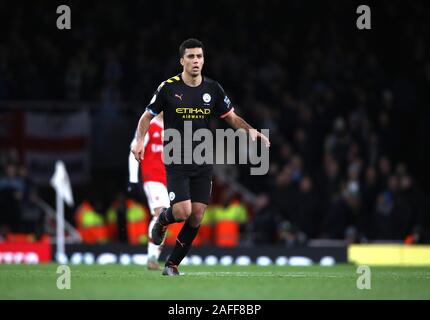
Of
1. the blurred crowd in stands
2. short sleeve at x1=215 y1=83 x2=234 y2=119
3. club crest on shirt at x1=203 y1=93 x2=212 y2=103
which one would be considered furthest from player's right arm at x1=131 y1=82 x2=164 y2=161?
the blurred crowd in stands

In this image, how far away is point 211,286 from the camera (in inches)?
484

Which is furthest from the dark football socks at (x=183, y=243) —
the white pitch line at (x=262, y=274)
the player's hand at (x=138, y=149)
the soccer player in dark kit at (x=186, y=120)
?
the player's hand at (x=138, y=149)

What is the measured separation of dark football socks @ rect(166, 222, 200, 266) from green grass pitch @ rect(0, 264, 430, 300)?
250mm

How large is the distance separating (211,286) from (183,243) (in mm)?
1376

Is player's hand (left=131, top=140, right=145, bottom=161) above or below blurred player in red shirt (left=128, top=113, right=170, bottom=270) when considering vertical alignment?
above

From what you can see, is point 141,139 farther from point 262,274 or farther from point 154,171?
point 154,171

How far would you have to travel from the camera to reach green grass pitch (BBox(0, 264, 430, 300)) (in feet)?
37.0

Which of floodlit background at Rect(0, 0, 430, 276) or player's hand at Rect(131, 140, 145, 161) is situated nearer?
player's hand at Rect(131, 140, 145, 161)

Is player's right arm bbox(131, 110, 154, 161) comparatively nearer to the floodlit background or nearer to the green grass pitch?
the green grass pitch

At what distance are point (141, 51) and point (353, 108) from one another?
6.12 metres

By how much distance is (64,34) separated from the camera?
1141 inches

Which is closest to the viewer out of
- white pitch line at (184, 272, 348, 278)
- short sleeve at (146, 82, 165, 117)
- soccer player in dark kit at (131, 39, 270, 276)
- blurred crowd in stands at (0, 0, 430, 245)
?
soccer player in dark kit at (131, 39, 270, 276)

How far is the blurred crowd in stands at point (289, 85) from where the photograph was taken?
24.2 m

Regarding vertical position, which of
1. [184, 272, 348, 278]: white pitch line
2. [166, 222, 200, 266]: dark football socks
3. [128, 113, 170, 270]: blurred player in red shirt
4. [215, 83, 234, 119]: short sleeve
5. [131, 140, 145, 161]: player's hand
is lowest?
[184, 272, 348, 278]: white pitch line
